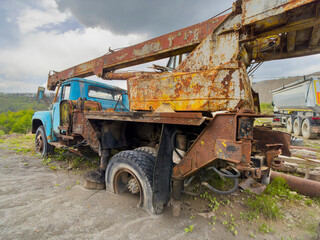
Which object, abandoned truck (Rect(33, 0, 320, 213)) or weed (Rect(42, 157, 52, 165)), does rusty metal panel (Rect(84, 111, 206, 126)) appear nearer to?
abandoned truck (Rect(33, 0, 320, 213))

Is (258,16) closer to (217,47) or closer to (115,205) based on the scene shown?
(217,47)

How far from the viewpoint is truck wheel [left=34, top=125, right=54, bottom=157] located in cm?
466

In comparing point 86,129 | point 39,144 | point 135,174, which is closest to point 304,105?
point 135,174

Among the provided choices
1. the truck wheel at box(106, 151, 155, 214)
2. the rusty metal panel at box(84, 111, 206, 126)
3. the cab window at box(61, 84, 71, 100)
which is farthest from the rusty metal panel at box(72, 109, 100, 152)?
the cab window at box(61, 84, 71, 100)

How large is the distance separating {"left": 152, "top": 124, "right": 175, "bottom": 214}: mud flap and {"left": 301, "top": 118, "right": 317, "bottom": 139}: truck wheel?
382 inches

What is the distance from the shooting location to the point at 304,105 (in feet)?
27.3

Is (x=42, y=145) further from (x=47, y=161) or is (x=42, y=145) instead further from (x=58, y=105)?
(x=58, y=105)

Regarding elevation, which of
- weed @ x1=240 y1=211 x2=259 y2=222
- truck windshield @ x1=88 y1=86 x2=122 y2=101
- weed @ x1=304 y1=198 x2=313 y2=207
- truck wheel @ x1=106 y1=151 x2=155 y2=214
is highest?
truck windshield @ x1=88 y1=86 x2=122 y2=101

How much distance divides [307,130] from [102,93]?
10.4 m

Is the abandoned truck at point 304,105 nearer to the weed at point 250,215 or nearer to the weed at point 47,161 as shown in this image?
the weed at point 250,215

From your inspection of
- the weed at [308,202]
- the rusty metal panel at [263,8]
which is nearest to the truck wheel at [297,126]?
the weed at [308,202]

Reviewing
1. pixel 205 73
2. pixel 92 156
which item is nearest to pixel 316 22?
pixel 205 73

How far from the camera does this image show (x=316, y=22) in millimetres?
1630

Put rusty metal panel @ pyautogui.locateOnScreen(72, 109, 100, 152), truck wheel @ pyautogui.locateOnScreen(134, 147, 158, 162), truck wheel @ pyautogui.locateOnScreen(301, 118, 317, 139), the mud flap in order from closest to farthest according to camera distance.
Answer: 1. the mud flap
2. truck wheel @ pyautogui.locateOnScreen(134, 147, 158, 162)
3. rusty metal panel @ pyautogui.locateOnScreen(72, 109, 100, 152)
4. truck wheel @ pyautogui.locateOnScreen(301, 118, 317, 139)
